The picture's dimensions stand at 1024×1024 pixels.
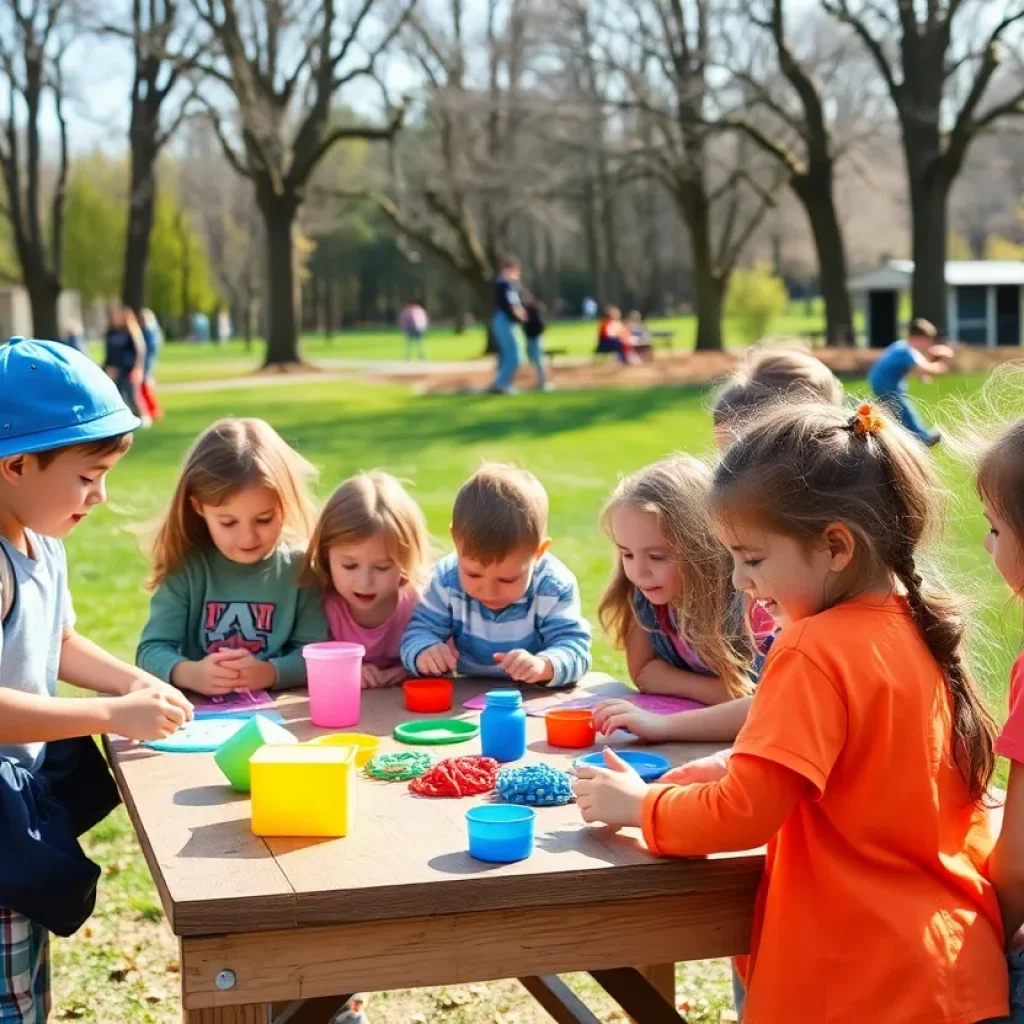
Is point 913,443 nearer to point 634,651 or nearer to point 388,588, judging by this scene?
point 634,651

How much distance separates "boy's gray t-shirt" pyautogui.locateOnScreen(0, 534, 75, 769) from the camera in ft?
9.22

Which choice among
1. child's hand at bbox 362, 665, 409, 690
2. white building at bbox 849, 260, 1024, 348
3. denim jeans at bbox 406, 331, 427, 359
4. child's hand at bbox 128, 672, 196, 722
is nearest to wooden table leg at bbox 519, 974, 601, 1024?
child's hand at bbox 362, 665, 409, 690

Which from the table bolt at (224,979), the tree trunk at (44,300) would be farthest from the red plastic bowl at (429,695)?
the tree trunk at (44,300)

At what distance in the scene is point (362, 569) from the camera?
3703 mm

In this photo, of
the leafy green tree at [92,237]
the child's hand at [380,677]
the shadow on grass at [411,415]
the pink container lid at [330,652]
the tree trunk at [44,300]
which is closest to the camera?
the pink container lid at [330,652]

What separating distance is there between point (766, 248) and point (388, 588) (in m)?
63.1

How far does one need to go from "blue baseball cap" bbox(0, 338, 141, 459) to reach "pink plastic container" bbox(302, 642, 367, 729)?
2.16 ft

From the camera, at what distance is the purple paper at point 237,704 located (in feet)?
10.9

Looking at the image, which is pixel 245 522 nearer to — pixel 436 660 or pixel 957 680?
pixel 436 660

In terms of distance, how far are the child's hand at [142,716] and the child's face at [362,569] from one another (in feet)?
3.26

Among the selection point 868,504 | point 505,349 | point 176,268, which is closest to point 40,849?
point 868,504

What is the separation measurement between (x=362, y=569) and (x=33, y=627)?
1016 millimetres

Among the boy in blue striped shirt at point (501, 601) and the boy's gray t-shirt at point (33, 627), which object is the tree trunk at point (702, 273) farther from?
the boy's gray t-shirt at point (33, 627)

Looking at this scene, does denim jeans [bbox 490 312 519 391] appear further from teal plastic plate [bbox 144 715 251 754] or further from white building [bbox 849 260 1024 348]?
teal plastic plate [bbox 144 715 251 754]
